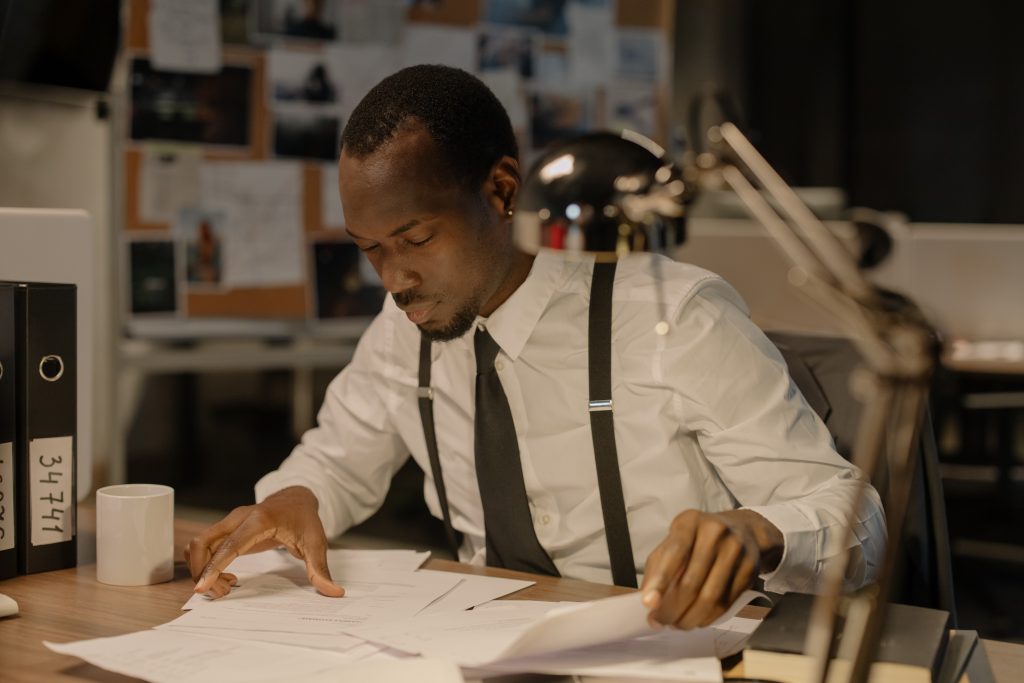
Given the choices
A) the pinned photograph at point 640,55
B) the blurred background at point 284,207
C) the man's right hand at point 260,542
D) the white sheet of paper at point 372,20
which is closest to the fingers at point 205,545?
the man's right hand at point 260,542

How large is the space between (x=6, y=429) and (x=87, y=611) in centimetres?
22

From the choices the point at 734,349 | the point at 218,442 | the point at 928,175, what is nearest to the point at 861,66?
the point at 928,175

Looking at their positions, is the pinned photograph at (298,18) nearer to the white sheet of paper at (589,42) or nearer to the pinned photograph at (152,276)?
the pinned photograph at (152,276)

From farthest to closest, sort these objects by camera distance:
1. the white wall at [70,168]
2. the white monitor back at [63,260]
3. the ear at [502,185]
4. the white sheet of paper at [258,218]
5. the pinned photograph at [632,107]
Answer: the pinned photograph at [632,107] < the white sheet of paper at [258,218] < the white wall at [70,168] < the ear at [502,185] < the white monitor back at [63,260]

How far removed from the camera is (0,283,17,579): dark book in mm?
1250

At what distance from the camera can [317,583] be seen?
1229 millimetres

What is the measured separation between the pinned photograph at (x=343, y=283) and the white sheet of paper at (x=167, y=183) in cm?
36

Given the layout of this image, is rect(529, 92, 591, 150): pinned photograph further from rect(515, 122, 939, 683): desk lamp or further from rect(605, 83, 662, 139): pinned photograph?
rect(515, 122, 939, 683): desk lamp

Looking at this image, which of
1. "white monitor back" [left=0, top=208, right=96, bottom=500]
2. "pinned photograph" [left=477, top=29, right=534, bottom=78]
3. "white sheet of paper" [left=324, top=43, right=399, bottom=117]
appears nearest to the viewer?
"white monitor back" [left=0, top=208, right=96, bottom=500]

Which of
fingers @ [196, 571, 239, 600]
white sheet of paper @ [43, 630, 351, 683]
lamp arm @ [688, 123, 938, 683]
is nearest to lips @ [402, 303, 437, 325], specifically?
fingers @ [196, 571, 239, 600]

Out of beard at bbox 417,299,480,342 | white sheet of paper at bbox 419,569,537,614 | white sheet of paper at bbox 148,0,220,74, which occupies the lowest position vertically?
white sheet of paper at bbox 419,569,537,614

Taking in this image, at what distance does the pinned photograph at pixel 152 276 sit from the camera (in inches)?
114

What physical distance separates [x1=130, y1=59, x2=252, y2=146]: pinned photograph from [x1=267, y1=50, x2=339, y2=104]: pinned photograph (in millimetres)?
73

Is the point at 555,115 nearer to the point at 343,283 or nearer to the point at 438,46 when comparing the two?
the point at 438,46
